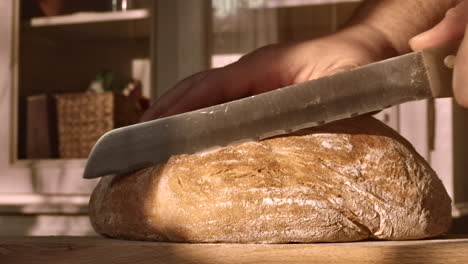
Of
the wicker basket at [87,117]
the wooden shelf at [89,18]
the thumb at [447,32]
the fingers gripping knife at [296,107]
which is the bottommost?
the wicker basket at [87,117]

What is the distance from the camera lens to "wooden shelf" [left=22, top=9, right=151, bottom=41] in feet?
5.90

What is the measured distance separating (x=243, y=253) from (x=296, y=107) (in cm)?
18

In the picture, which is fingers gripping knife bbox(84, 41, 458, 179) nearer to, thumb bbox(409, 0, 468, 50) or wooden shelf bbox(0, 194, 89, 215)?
thumb bbox(409, 0, 468, 50)

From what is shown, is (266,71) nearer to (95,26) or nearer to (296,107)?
(296,107)

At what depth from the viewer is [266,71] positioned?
909 mm

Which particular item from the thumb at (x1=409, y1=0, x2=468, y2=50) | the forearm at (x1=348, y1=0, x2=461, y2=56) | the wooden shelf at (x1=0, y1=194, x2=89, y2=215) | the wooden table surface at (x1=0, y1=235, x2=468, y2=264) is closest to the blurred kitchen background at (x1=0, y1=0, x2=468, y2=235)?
the wooden shelf at (x1=0, y1=194, x2=89, y2=215)

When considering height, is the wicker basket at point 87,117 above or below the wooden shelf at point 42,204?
above

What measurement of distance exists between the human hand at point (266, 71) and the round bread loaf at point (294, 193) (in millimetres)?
136

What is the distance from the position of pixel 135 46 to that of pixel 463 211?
89 cm

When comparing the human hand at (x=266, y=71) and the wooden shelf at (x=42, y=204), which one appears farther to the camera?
the wooden shelf at (x=42, y=204)

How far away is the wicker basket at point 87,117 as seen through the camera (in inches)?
70.0

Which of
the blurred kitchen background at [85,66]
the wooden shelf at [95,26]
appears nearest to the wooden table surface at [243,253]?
the blurred kitchen background at [85,66]

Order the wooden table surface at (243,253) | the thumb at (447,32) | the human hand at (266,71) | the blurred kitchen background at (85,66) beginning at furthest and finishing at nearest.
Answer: the blurred kitchen background at (85,66)
the human hand at (266,71)
the thumb at (447,32)
the wooden table surface at (243,253)

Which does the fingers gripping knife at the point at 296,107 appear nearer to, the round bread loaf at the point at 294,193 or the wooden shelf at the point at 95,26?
the round bread loaf at the point at 294,193
